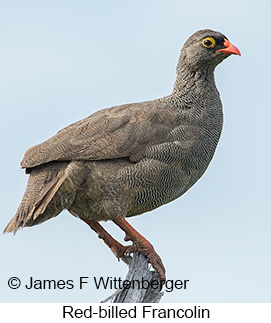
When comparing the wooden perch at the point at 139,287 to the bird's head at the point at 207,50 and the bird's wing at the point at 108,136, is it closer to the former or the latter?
the bird's wing at the point at 108,136

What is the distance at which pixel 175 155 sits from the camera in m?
10.5

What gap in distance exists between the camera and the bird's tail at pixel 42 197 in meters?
10.1

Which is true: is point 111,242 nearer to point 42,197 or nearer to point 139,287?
point 42,197

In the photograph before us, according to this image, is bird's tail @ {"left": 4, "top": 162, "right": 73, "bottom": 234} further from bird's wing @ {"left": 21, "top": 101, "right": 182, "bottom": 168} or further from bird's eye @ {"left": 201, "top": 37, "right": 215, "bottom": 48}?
bird's eye @ {"left": 201, "top": 37, "right": 215, "bottom": 48}

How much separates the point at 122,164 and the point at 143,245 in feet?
3.72

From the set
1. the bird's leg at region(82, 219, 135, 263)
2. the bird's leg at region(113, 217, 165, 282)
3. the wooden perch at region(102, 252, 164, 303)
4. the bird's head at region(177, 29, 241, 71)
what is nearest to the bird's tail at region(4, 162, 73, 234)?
the bird's leg at region(113, 217, 165, 282)

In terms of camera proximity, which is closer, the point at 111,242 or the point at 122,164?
the point at 122,164

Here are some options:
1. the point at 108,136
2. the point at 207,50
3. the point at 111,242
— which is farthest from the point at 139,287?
the point at 207,50

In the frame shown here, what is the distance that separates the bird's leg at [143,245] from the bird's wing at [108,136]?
3.16ft

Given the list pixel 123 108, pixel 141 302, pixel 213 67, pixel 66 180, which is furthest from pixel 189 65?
pixel 141 302

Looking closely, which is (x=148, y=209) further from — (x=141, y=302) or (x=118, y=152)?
(x=141, y=302)

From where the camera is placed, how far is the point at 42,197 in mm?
10062

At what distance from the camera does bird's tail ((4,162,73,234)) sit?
10086 mm
